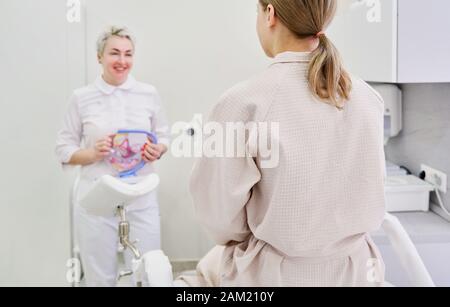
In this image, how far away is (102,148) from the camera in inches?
54.7

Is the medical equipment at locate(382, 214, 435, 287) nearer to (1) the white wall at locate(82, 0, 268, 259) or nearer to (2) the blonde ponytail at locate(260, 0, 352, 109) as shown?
(2) the blonde ponytail at locate(260, 0, 352, 109)

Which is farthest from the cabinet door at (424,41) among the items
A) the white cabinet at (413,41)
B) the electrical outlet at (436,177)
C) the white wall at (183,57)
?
the white wall at (183,57)

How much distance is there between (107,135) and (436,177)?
3.12ft

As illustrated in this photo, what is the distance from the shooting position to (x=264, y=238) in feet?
2.48

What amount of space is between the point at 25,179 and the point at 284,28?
30.0 inches

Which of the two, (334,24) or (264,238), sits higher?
(334,24)

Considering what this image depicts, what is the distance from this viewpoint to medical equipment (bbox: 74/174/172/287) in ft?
2.31

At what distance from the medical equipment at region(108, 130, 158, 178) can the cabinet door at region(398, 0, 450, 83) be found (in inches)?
28.8

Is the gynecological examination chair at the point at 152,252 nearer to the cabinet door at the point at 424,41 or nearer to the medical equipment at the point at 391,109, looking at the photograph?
the cabinet door at the point at 424,41

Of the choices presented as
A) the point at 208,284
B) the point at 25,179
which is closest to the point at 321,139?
the point at 208,284

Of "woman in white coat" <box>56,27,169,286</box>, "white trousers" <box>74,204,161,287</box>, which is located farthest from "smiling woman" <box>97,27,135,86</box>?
"white trousers" <box>74,204,161,287</box>

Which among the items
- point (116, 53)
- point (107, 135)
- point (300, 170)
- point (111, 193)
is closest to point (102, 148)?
point (107, 135)

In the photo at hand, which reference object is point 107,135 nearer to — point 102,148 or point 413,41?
point 102,148
